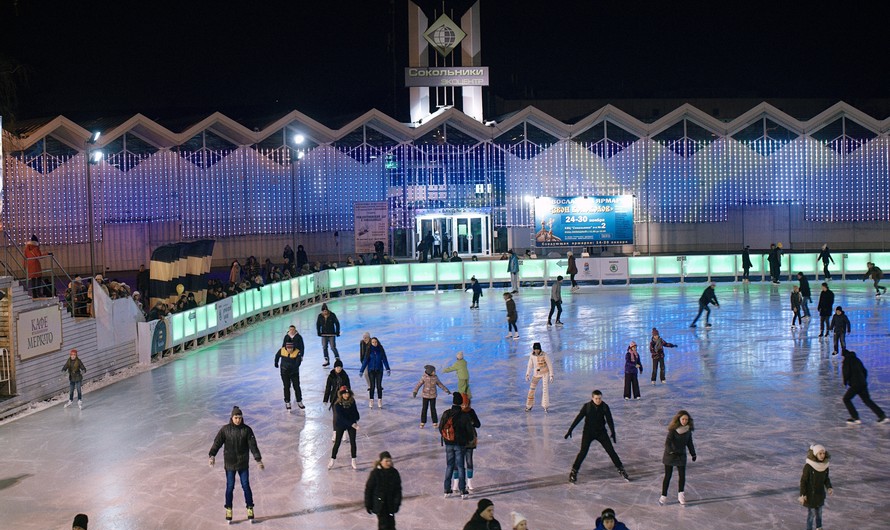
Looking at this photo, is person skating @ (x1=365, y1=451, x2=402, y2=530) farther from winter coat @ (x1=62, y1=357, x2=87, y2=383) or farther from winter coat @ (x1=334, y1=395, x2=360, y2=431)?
winter coat @ (x1=62, y1=357, x2=87, y2=383)

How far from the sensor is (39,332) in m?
18.4

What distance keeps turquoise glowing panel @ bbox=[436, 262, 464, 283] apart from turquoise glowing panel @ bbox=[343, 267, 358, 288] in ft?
10.7

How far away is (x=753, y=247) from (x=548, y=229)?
37.2 feet

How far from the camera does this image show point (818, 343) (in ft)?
72.4

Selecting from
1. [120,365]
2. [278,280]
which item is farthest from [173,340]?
[278,280]

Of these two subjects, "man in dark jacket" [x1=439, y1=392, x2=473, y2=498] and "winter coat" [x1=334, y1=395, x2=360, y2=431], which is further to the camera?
"winter coat" [x1=334, y1=395, x2=360, y2=431]

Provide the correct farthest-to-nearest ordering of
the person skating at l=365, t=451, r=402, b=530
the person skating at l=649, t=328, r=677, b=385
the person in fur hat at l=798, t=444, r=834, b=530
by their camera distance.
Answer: the person skating at l=649, t=328, r=677, b=385 < the person in fur hat at l=798, t=444, r=834, b=530 < the person skating at l=365, t=451, r=402, b=530

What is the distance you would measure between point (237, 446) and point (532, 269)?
1098 inches

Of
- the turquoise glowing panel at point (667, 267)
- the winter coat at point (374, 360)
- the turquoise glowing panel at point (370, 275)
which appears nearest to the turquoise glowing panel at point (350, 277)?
the turquoise glowing panel at point (370, 275)

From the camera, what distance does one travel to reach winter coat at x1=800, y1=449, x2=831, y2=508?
992 cm

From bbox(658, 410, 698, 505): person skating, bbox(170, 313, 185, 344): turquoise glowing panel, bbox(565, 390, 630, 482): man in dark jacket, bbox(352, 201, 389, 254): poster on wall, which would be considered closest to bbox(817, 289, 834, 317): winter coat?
bbox(565, 390, 630, 482): man in dark jacket

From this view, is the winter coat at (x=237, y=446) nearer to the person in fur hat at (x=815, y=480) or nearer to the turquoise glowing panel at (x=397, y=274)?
the person in fur hat at (x=815, y=480)

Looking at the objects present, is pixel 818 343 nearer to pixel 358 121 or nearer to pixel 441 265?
pixel 441 265

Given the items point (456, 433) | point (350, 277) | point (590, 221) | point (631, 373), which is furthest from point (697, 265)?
point (456, 433)
